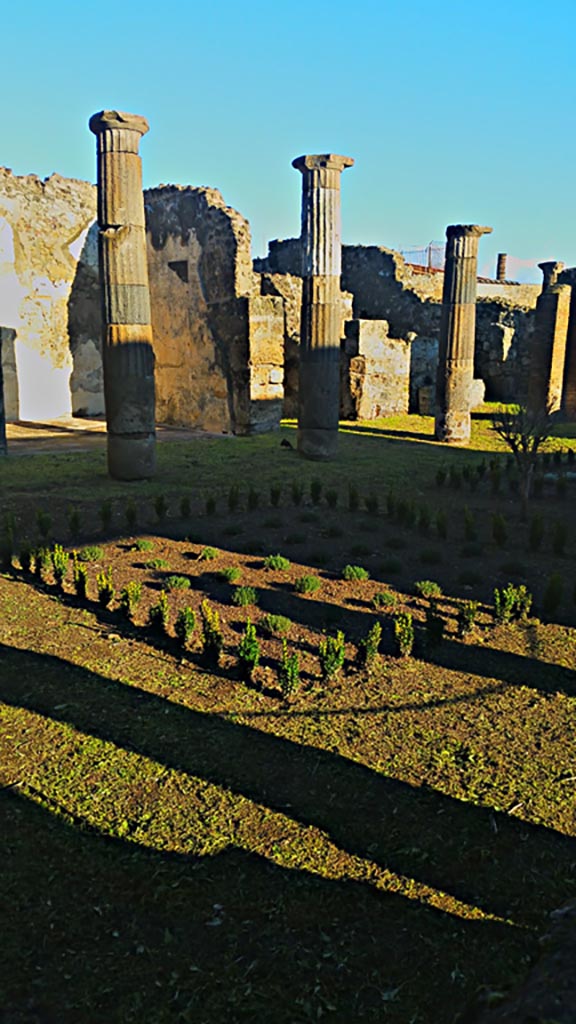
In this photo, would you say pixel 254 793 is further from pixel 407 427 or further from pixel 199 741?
pixel 407 427

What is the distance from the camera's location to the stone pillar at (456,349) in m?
17.3

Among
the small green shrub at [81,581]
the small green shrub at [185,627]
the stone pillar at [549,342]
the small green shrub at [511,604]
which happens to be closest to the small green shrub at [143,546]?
the small green shrub at [81,581]

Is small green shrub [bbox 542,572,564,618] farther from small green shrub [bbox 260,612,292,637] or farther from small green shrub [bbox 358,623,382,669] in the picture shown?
small green shrub [bbox 260,612,292,637]

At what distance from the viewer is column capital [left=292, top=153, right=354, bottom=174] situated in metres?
13.8

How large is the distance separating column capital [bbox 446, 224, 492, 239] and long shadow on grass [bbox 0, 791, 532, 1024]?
1605 centimetres

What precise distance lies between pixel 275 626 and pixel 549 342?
60.6 feet

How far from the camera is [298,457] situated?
579 inches

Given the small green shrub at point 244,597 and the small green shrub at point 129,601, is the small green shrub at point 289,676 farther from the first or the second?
the small green shrub at point 129,601

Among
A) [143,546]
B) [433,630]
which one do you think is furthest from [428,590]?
[143,546]

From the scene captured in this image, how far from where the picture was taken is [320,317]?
14.4m

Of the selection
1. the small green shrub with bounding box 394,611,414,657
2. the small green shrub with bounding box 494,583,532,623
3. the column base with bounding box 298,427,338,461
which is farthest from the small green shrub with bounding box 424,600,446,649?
the column base with bounding box 298,427,338,461

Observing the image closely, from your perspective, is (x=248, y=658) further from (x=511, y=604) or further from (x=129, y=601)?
(x=511, y=604)

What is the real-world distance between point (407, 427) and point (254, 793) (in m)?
16.5

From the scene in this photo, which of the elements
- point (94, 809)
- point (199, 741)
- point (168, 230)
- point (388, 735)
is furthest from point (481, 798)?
point (168, 230)
